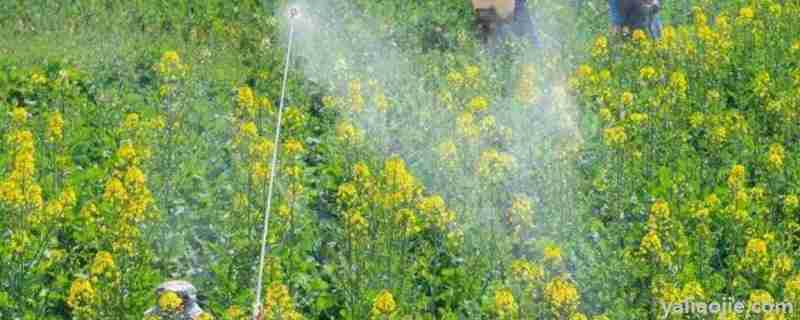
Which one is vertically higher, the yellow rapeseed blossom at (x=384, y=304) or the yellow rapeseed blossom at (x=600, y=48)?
the yellow rapeseed blossom at (x=600, y=48)

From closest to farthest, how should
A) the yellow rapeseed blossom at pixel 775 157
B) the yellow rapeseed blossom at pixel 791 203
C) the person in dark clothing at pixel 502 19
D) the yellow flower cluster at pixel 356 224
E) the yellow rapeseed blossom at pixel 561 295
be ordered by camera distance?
1. the yellow rapeseed blossom at pixel 561 295
2. the yellow flower cluster at pixel 356 224
3. the yellow rapeseed blossom at pixel 791 203
4. the yellow rapeseed blossom at pixel 775 157
5. the person in dark clothing at pixel 502 19

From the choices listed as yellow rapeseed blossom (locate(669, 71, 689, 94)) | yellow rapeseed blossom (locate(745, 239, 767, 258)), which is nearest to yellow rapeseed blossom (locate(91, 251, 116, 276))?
yellow rapeseed blossom (locate(745, 239, 767, 258))

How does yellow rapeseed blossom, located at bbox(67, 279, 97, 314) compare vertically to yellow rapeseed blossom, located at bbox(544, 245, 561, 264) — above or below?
below

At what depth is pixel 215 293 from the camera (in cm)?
684

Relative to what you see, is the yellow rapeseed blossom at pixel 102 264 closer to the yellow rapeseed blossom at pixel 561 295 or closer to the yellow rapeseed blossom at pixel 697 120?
the yellow rapeseed blossom at pixel 561 295

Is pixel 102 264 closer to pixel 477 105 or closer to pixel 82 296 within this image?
pixel 82 296

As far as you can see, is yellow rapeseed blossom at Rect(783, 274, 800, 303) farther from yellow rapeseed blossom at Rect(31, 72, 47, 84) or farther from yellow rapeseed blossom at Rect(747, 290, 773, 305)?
yellow rapeseed blossom at Rect(31, 72, 47, 84)

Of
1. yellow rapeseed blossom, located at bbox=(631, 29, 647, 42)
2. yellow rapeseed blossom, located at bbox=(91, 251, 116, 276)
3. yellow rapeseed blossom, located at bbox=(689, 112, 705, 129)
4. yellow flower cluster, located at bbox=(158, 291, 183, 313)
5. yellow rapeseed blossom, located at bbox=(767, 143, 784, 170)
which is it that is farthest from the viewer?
yellow rapeseed blossom, located at bbox=(631, 29, 647, 42)

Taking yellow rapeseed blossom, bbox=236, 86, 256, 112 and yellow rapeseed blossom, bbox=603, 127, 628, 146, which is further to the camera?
yellow rapeseed blossom, bbox=236, 86, 256, 112

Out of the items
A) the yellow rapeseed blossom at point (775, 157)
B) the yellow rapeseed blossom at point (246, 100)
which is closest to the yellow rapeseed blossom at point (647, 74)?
the yellow rapeseed blossom at point (775, 157)

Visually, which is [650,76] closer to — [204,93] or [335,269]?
[204,93]

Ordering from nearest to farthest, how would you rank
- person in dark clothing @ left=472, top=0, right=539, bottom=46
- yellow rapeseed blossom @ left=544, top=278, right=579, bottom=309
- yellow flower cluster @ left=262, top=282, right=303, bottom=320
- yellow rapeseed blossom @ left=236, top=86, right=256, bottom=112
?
yellow flower cluster @ left=262, top=282, right=303, bottom=320 → yellow rapeseed blossom @ left=544, top=278, right=579, bottom=309 → yellow rapeseed blossom @ left=236, top=86, right=256, bottom=112 → person in dark clothing @ left=472, top=0, right=539, bottom=46

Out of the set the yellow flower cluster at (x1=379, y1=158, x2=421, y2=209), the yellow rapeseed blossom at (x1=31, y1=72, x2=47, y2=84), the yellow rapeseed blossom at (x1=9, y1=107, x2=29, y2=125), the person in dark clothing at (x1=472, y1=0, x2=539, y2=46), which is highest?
the person in dark clothing at (x1=472, y1=0, x2=539, y2=46)

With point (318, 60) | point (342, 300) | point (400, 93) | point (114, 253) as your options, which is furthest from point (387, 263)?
point (318, 60)
